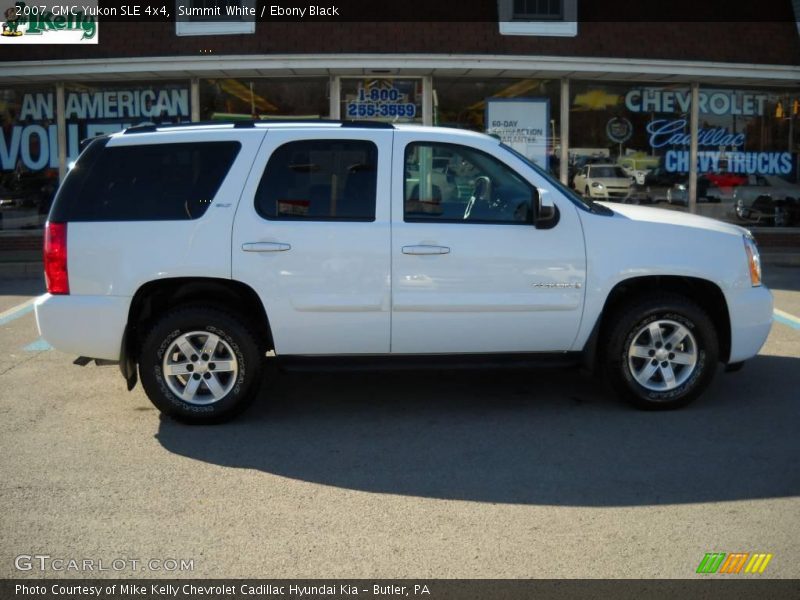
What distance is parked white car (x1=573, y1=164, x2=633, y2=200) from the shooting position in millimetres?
15227

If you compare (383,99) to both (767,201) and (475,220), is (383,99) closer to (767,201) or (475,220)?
(767,201)

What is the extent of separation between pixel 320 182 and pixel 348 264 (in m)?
0.61

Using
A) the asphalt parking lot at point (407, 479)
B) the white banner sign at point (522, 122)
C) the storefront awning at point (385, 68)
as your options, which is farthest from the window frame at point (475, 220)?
the white banner sign at point (522, 122)

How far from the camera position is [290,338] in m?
5.95

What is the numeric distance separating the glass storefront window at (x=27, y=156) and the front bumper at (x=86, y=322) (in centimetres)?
1012

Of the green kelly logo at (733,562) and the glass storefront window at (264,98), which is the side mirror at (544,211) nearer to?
the green kelly logo at (733,562)

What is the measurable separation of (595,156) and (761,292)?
9280mm

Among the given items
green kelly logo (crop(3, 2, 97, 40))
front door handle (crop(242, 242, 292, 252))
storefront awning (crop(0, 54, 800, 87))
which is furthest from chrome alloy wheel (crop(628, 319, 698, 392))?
green kelly logo (crop(3, 2, 97, 40))

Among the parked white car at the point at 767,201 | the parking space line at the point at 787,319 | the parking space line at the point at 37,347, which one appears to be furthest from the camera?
the parked white car at the point at 767,201

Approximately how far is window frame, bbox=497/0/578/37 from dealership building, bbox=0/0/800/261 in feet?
0.07

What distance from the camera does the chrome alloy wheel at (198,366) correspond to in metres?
5.92

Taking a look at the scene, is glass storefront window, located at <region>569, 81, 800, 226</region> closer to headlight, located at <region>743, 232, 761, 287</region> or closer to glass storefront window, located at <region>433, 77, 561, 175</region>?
glass storefront window, located at <region>433, 77, 561, 175</region>
